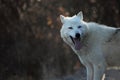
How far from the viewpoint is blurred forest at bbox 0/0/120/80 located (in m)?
20.8

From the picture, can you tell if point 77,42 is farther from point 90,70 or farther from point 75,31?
point 90,70

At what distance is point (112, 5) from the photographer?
78.9 feet

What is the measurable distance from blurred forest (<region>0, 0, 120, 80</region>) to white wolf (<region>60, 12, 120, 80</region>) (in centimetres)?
880

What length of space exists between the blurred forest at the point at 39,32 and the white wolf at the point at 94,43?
8.80 meters

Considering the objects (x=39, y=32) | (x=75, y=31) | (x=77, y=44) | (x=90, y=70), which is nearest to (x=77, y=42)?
(x=77, y=44)

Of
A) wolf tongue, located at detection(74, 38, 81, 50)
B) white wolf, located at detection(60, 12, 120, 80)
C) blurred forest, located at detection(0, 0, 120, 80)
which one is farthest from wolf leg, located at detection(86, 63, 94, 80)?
blurred forest, located at detection(0, 0, 120, 80)

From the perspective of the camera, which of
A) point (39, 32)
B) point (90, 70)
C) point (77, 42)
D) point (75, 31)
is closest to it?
point (75, 31)

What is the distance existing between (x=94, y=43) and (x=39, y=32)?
13.4 meters

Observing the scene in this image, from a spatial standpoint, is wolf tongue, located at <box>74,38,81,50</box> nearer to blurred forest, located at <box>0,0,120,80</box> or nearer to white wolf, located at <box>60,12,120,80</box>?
white wolf, located at <box>60,12,120,80</box>

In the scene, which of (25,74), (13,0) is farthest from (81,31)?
(13,0)

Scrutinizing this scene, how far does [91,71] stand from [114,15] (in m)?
13.9

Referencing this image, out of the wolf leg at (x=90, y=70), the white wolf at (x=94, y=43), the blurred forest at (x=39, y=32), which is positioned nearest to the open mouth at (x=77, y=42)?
the white wolf at (x=94, y=43)

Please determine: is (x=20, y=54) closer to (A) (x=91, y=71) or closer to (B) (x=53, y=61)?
(B) (x=53, y=61)

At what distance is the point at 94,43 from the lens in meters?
10.5
